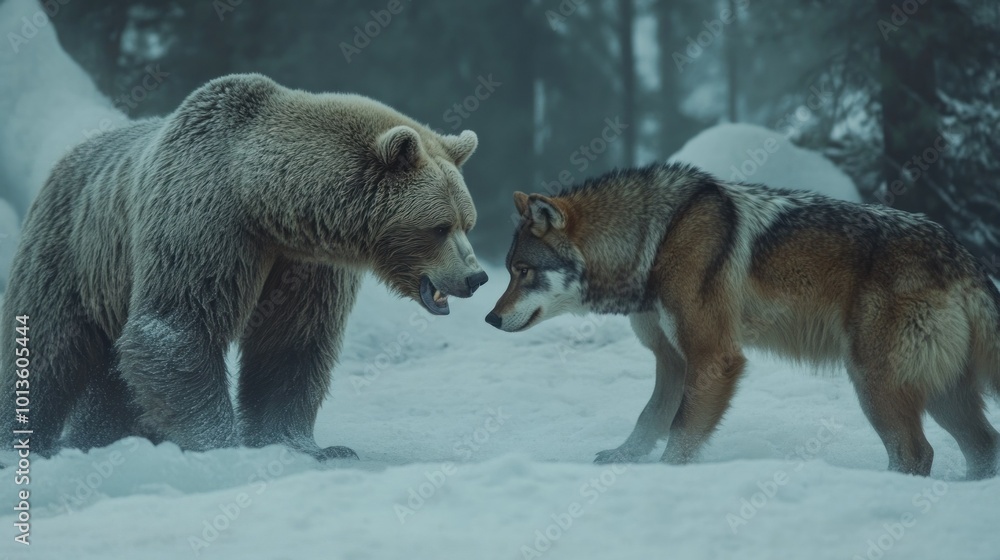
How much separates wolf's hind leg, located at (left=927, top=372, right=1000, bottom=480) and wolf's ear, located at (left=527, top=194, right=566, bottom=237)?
2.29 meters

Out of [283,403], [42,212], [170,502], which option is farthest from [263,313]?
[170,502]

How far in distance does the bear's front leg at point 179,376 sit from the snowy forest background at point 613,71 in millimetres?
6600

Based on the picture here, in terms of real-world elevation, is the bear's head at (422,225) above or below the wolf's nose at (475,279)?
above

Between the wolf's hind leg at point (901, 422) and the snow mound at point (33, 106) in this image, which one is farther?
the snow mound at point (33, 106)

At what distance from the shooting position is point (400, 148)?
17.7 feet

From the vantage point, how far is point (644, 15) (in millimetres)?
20703

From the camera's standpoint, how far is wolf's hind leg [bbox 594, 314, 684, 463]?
587 cm

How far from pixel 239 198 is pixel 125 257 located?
870 mm

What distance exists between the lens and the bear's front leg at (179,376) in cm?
538

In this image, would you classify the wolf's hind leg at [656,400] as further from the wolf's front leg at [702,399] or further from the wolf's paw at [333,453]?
the wolf's paw at [333,453]

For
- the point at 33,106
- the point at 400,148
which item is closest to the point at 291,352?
the point at 400,148

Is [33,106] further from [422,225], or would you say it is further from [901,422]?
[901,422]

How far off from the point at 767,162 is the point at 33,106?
848 centimetres

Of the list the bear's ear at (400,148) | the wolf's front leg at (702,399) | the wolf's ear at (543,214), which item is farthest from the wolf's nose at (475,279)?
the wolf's front leg at (702,399)
